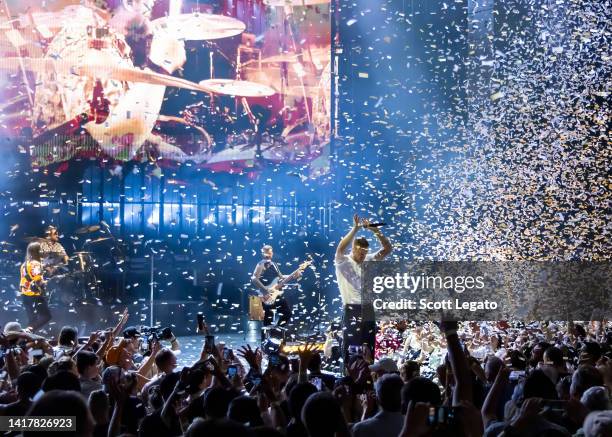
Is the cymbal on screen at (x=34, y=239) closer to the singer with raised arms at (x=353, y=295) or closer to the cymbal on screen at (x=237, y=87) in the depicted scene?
the cymbal on screen at (x=237, y=87)

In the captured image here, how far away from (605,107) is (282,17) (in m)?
6.82

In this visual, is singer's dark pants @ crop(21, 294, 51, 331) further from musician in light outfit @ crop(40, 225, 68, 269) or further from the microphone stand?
the microphone stand

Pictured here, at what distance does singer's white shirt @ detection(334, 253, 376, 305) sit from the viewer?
824 centimetres

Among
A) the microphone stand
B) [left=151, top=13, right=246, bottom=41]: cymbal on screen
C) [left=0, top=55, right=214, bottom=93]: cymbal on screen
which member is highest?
[left=151, top=13, right=246, bottom=41]: cymbal on screen

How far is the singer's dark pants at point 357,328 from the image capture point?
317 inches

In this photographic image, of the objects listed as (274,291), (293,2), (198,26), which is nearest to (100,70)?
(198,26)

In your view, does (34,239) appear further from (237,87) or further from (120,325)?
(120,325)

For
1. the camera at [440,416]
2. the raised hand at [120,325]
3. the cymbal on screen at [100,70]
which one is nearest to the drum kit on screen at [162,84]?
the cymbal on screen at [100,70]

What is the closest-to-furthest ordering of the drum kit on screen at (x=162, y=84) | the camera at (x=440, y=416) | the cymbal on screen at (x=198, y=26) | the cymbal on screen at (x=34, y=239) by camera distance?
the camera at (x=440, y=416) < the cymbal on screen at (x=34, y=239) < the drum kit on screen at (x=162, y=84) < the cymbal on screen at (x=198, y=26)

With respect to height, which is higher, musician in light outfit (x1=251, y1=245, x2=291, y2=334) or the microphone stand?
musician in light outfit (x1=251, y1=245, x2=291, y2=334)

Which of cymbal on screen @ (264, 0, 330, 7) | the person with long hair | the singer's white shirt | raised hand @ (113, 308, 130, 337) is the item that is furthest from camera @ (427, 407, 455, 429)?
Answer: cymbal on screen @ (264, 0, 330, 7)

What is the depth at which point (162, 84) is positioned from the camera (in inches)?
622

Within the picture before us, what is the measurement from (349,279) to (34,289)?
5.44m

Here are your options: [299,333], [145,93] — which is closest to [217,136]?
[145,93]
